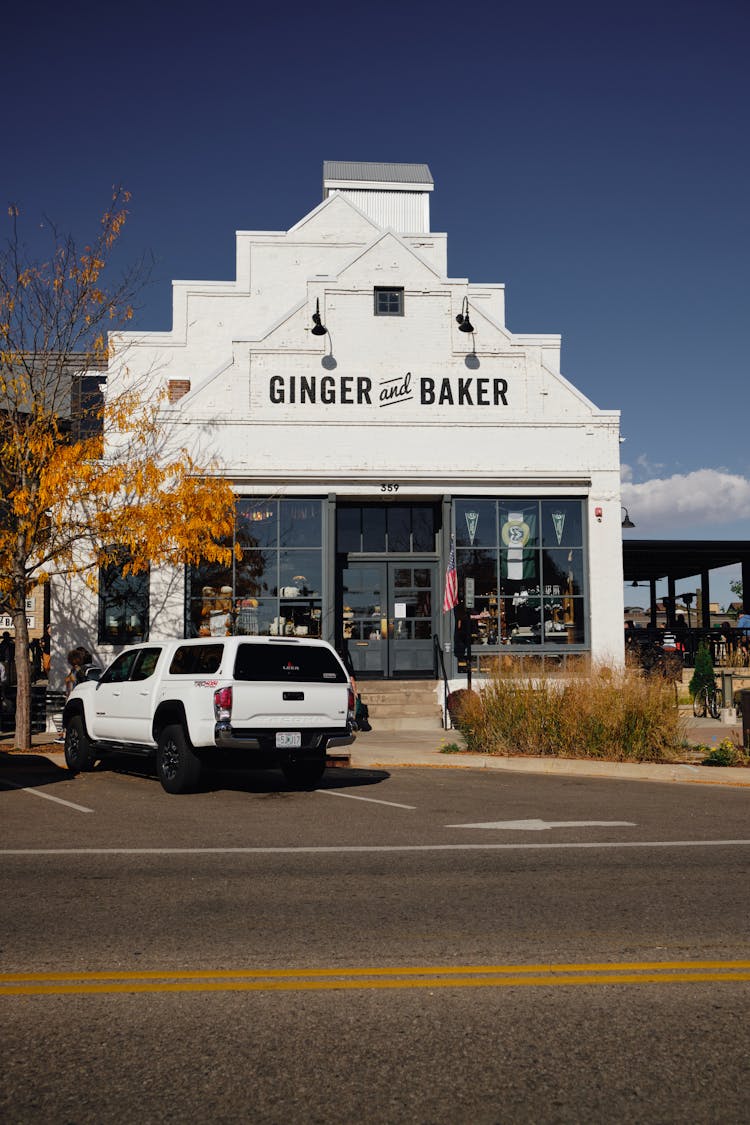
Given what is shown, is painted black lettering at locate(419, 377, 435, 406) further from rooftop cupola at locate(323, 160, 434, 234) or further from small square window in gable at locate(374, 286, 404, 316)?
rooftop cupola at locate(323, 160, 434, 234)

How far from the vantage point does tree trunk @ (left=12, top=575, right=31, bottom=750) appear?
56.6 ft

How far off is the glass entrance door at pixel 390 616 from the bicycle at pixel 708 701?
599 centimetres

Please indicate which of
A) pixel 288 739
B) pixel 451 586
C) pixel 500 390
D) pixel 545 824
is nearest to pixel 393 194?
pixel 500 390

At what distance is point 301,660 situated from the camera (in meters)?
12.7

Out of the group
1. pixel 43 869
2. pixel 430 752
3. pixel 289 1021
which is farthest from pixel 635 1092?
pixel 430 752

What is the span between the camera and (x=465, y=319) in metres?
24.0

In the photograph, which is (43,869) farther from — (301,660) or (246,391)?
(246,391)

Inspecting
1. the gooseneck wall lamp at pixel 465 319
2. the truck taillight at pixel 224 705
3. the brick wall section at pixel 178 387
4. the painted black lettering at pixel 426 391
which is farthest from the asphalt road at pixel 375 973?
the brick wall section at pixel 178 387

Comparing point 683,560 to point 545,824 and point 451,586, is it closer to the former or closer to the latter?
point 451,586

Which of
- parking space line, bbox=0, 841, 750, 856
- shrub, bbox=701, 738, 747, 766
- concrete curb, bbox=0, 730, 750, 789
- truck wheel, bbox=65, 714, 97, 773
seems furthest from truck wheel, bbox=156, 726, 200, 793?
→ shrub, bbox=701, 738, 747, 766

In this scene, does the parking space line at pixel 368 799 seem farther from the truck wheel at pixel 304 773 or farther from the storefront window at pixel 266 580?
the storefront window at pixel 266 580

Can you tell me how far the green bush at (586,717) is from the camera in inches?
586

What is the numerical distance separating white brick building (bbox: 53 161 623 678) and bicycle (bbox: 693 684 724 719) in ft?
7.44

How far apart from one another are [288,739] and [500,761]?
4.19m
